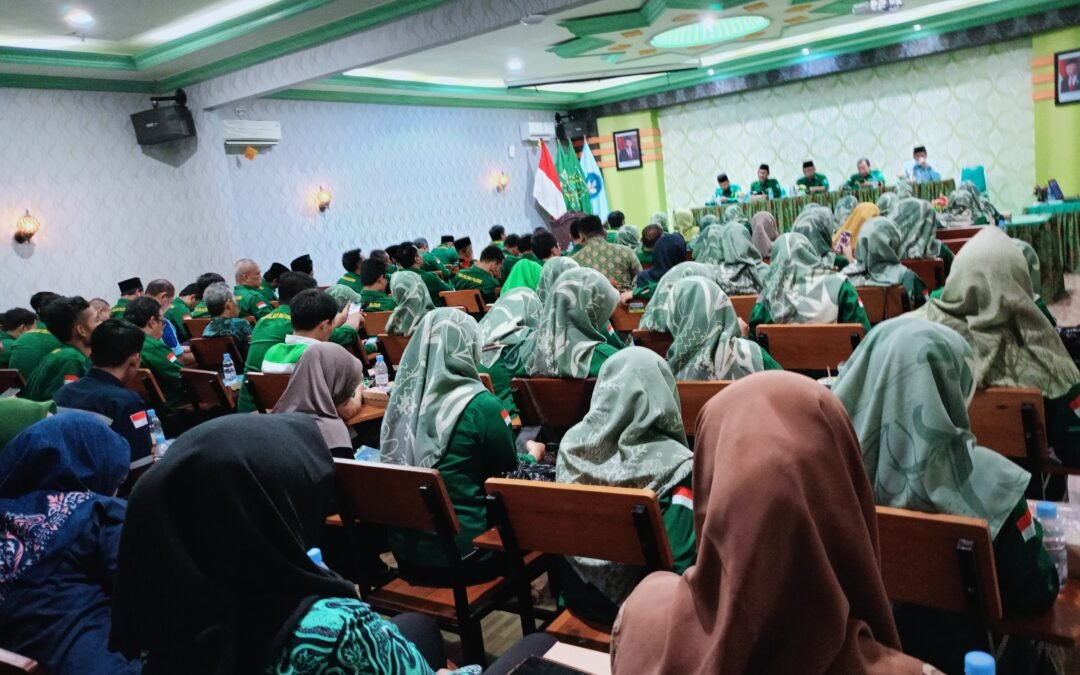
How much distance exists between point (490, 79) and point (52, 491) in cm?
1140

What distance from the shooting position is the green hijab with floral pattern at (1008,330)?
2.41 meters

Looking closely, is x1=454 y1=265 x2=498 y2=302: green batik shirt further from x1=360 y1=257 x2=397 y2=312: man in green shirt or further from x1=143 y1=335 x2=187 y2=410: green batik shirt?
x1=143 y1=335 x2=187 y2=410: green batik shirt

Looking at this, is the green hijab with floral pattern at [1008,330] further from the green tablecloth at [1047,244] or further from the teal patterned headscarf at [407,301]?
the green tablecloth at [1047,244]

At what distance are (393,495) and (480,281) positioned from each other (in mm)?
5288

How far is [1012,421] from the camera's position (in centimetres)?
227

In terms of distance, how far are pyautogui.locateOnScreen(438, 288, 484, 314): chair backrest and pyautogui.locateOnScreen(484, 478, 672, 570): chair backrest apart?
15.0ft

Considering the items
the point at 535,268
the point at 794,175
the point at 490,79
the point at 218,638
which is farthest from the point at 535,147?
the point at 218,638

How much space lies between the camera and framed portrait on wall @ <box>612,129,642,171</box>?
14477 mm

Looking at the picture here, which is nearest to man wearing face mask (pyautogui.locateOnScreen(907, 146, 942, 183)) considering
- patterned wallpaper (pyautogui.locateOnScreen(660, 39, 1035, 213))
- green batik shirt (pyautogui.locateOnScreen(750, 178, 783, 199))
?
patterned wallpaper (pyautogui.locateOnScreen(660, 39, 1035, 213))

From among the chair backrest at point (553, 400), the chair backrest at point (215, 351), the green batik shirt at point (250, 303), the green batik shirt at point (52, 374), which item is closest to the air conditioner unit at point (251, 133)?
the green batik shirt at point (250, 303)

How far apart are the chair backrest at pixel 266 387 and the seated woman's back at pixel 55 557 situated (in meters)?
1.85

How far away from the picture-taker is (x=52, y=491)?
172cm

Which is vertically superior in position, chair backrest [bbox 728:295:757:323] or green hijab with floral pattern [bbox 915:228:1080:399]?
green hijab with floral pattern [bbox 915:228:1080:399]

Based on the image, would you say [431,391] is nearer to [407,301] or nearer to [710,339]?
[710,339]
